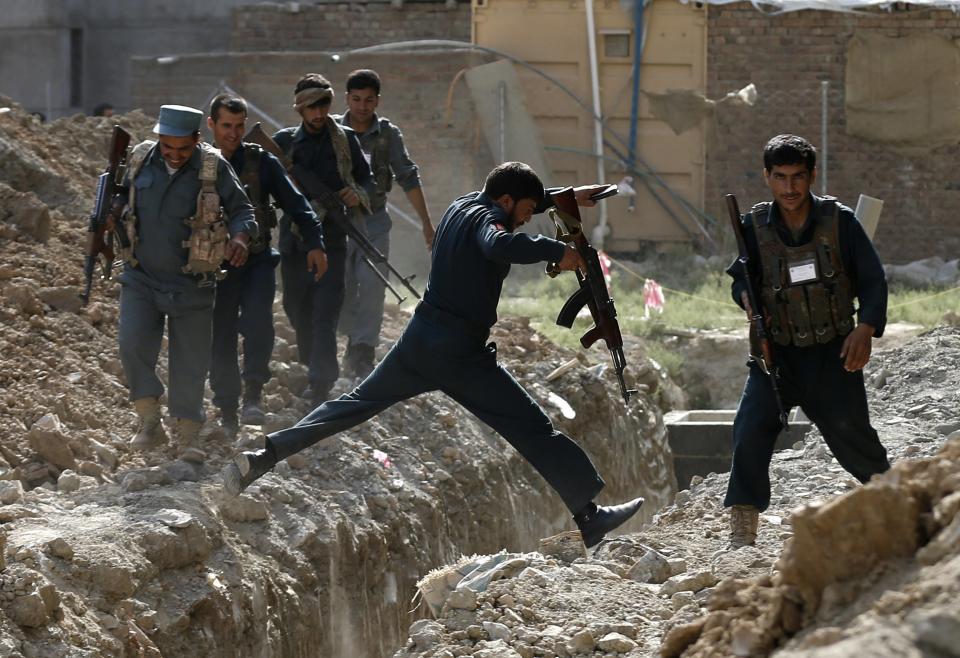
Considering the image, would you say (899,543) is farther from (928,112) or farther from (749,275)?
(928,112)

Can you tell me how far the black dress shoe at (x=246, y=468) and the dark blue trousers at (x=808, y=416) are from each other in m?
1.84

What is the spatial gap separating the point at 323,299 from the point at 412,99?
26.1ft

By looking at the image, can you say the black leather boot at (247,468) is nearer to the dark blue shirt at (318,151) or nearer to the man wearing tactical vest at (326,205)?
the man wearing tactical vest at (326,205)

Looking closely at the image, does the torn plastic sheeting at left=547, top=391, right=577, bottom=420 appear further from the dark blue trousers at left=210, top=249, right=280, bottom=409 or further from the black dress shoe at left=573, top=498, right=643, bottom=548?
the black dress shoe at left=573, top=498, right=643, bottom=548

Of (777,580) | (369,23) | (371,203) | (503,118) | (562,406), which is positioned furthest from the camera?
(369,23)

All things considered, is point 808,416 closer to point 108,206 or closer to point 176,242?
point 176,242

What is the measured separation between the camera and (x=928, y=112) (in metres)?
16.3

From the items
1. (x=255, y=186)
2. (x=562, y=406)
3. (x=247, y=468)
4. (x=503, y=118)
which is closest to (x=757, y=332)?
(x=247, y=468)

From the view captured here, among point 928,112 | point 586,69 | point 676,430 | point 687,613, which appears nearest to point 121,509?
point 687,613

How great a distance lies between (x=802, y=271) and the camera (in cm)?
546

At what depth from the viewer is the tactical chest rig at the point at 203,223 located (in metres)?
6.54

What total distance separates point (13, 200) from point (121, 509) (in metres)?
3.48

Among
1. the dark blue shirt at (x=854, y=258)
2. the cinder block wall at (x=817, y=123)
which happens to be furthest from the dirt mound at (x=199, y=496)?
the cinder block wall at (x=817, y=123)

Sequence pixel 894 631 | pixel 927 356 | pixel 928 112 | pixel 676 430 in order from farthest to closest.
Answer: pixel 928 112 < pixel 676 430 < pixel 927 356 < pixel 894 631
